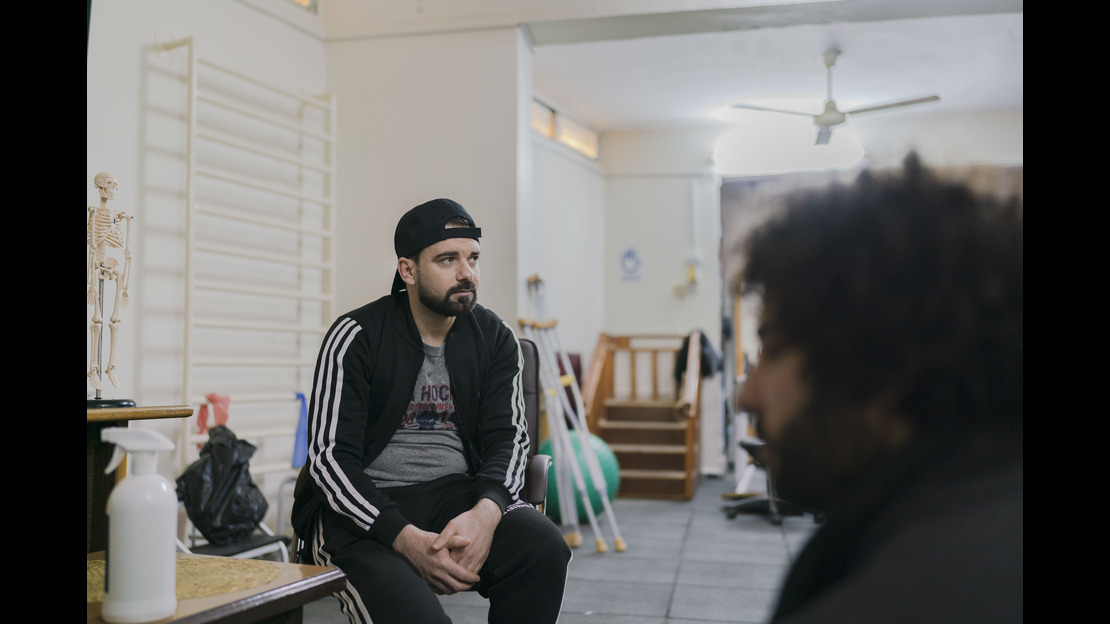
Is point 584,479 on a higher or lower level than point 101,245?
lower

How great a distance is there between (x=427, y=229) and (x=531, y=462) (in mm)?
691

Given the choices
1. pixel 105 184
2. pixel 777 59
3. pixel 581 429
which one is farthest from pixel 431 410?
pixel 777 59

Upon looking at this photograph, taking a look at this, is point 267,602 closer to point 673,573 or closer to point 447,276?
point 447,276

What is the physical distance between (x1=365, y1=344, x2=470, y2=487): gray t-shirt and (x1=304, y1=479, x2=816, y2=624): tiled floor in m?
1.16

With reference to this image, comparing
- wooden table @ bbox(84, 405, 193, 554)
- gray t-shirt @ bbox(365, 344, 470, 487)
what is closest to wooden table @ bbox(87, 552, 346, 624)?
gray t-shirt @ bbox(365, 344, 470, 487)

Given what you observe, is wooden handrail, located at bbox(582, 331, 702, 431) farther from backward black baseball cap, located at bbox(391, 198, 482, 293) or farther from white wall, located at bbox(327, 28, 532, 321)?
backward black baseball cap, located at bbox(391, 198, 482, 293)

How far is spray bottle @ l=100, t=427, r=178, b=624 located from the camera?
102cm

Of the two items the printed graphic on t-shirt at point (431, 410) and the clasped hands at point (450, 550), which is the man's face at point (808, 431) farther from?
the printed graphic on t-shirt at point (431, 410)

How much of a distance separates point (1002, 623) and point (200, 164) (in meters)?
3.47

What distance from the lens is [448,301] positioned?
6.48 ft

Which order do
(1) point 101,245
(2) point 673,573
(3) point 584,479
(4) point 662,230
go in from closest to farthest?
(1) point 101,245 < (2) point 673,573 < (3) point 584,479 < (4) point 662,230
